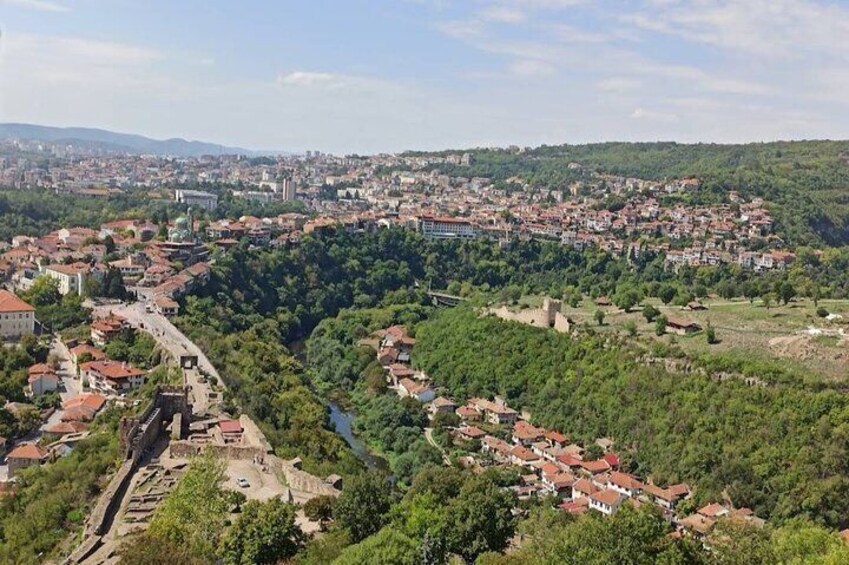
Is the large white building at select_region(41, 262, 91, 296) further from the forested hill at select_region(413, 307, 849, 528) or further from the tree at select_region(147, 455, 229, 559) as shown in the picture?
the tree at select_region(147, 455, 229, 559)

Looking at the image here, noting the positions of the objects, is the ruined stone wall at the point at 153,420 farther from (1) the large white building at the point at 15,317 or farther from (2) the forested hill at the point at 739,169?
(2) the forested hill at the point at 739,169

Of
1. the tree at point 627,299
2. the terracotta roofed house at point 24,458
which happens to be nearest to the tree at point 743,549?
the terracotta roofed house at point 24,458

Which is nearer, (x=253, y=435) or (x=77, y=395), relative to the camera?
(x=253, y=435)

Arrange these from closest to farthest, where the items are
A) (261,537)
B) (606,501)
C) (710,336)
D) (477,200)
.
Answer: (261,537)
(606,501)
(710,336)
(477,200)

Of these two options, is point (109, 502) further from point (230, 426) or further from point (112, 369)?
point (112, 369)

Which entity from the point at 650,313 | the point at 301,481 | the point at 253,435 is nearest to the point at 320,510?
the point at 301,481

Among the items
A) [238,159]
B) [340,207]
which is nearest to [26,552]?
[340,207]

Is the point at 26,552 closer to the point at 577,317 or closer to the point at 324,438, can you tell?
the point at 324,438
